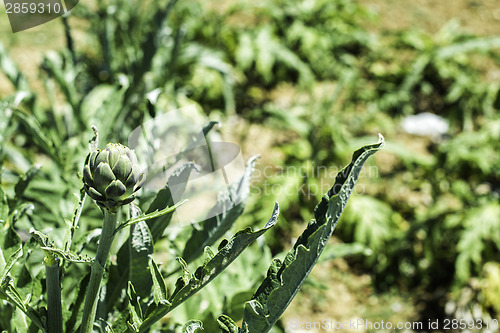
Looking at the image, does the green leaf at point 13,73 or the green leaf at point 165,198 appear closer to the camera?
the green leaf at point 165,198

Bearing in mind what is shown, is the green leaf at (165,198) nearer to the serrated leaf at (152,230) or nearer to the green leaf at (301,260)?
the serrated leaf at (152,230)

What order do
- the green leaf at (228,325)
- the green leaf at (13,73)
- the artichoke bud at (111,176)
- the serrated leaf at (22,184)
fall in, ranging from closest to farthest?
the artichoke bud at (111,176), the green leaf at (228,325), the serrated leaf at (22,184), the green leaf at (13,73)

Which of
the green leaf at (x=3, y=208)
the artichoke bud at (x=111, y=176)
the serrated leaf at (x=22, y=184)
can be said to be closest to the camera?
the artichoke bud at (x=111, y=176)

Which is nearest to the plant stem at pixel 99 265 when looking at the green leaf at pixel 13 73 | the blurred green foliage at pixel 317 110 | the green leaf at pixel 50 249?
the green leaf at pixel 50 249

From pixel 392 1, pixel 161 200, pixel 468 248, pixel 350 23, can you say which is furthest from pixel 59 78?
pixel 392 1

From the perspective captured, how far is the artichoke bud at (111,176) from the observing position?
0.43 m

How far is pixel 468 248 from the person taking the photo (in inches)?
69.6

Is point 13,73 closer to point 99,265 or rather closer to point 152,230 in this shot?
point 152,230

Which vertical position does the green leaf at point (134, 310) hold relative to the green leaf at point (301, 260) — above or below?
below

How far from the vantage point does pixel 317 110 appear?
7.62ft

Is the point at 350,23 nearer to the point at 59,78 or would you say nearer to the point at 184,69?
the point at 184,69

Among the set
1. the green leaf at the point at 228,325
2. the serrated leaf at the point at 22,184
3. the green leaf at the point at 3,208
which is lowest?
the green leaf at the point at 228,325

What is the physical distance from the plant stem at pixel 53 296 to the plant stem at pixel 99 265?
3cm

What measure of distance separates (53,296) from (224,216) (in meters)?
0.23
